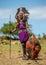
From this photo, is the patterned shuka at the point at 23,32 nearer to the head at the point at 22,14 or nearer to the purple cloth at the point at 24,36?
the purple cloth at the point at 24,36

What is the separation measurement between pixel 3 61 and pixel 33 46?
1223 millimetres

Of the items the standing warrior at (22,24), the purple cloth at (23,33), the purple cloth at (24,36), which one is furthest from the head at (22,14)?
the purple cloth at (24,36)

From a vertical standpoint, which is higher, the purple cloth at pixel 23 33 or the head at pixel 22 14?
the head at pixel 22 14

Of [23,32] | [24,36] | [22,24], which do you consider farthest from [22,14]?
[24,36]

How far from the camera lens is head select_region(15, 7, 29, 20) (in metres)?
11.9

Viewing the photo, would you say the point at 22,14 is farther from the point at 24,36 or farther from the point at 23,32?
the point at 24,36

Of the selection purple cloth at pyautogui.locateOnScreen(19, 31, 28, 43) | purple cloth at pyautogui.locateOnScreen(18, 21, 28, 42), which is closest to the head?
purple cloth at pyautogui.locateOnScreen(18, 21, 28, 42)

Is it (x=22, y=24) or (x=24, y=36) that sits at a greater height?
(x=22, y=24)

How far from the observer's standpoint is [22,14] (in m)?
12.0

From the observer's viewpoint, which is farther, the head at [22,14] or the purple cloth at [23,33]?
the head at [22,14]

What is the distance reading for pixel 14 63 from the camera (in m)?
11.0

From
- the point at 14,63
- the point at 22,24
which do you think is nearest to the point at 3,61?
the point at 14,63

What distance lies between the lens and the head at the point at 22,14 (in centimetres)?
1193

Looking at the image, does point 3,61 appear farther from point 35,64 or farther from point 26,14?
point 26,14
